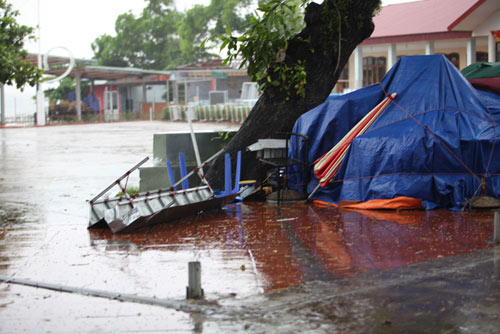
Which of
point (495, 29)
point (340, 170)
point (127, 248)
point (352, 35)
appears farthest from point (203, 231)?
point (495, 29)

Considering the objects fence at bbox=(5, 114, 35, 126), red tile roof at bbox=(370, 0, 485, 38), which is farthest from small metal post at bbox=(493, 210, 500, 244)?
fence at bbox=(5, 114, 35, 126)

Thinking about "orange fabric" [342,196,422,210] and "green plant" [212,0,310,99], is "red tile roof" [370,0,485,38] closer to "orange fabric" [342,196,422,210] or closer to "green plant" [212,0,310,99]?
"green plant" [212,0,310,99]

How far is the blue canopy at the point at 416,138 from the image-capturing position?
905 centimetres

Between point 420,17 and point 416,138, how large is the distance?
729 inches

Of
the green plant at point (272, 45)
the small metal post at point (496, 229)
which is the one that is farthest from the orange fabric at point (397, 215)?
the green plant at point (272, 45)

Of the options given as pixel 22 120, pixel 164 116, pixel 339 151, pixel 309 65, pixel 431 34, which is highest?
pixel 431 34

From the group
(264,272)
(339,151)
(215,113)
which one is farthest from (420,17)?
(264,272)

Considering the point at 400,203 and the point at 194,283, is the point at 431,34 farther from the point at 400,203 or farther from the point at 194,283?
the point at 194,283

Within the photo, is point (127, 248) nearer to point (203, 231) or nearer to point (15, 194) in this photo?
point (203, 231)

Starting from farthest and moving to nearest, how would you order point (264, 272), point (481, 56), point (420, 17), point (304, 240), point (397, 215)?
point (481, 56), point (420, 17), point (397, 215), point (304, 240), point (264, 272)

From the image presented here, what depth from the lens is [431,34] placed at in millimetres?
24312

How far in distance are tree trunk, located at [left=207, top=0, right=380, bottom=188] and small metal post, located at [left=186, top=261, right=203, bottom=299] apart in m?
5.52

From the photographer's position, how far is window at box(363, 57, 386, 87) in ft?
100

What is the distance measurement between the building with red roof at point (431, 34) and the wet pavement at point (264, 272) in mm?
13824
